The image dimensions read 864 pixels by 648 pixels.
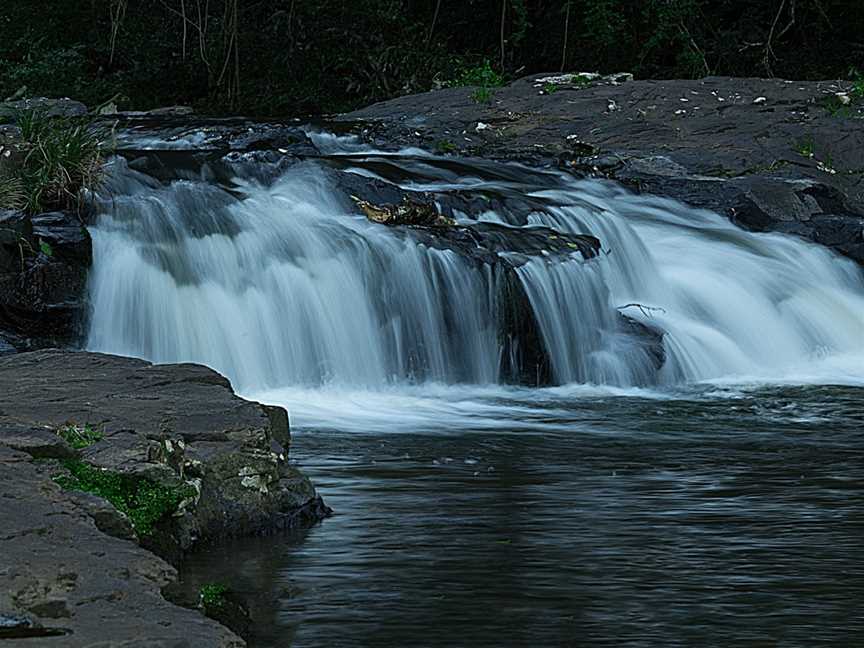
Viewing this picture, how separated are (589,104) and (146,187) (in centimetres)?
670

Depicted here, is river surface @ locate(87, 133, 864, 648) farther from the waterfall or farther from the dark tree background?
the dark tree background

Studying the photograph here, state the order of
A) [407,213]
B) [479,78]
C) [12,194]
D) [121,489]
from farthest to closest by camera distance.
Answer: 1. [479,78]
2. [407,213]
3. [12,194]
4. [121,489]

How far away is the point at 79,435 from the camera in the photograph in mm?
5441

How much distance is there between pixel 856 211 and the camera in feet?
48.0

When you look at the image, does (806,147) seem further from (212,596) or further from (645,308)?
(212,596)

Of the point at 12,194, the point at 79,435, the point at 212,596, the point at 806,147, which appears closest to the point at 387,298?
the point at 12,194

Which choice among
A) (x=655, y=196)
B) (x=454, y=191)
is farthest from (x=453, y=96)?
(x=454, y=191)

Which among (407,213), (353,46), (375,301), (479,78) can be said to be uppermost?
(353,46)

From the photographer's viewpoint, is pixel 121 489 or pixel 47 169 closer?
pixel 121 489

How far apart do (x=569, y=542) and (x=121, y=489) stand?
1.49m

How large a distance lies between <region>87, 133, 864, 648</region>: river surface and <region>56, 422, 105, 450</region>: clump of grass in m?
0.57

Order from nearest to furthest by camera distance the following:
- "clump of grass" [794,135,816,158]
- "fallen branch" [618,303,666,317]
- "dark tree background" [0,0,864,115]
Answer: "fallen branch" [618,303,666,317] < "clump of grass" [794,135,816,158] < "dark tree background" [0,0,864,115]

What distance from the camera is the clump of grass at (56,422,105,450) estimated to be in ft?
17.6

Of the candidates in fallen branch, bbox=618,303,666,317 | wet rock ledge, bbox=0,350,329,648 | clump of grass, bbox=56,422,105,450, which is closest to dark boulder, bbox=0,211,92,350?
wet rock ledge, bbox=0,350,329,648
